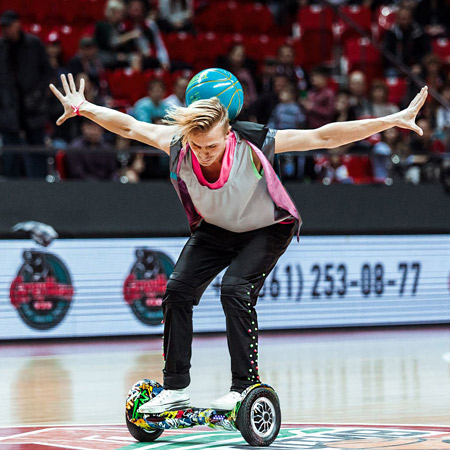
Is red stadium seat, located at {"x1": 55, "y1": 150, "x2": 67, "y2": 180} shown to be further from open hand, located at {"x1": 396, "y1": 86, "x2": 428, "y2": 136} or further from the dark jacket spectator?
open hand, located at {"x1": 396, "y1": 86, "x2": 428, "y2": 136}

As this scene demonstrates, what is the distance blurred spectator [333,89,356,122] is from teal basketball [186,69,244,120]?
7772 mm

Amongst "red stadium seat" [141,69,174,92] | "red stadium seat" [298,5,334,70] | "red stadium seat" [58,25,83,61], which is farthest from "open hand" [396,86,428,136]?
"red stadium seat" [298,5,334,70]

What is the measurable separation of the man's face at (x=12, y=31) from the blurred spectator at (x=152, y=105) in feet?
5.95

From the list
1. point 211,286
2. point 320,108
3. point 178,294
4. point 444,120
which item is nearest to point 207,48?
point 320,108

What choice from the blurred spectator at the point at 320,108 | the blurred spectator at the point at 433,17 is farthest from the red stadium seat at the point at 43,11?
the blurred spectator at the point at 433,17

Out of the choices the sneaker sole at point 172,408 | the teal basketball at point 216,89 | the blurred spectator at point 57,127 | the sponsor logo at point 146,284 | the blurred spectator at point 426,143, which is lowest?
the sneaker sole at point 172,408

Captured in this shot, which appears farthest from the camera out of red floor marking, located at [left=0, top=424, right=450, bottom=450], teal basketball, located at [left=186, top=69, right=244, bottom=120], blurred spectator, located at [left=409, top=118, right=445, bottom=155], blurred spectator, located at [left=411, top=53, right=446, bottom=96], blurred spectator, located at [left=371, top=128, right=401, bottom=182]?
blurred spectator, located at [left=411, top=53, right=446, bottom=96]

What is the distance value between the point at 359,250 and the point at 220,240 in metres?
6.56

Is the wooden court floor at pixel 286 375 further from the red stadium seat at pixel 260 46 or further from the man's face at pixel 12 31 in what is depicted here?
the red stadium seat at pixel 260 46

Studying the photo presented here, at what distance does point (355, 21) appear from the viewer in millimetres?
16531

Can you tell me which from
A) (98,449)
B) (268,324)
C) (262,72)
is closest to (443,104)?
(262,72)

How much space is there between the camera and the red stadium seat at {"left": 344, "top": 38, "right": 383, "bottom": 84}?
1555cm

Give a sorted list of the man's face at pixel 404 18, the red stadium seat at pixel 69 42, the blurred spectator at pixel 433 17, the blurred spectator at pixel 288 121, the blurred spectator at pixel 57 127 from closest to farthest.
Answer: the blurred spectator at pixel 57 127 < the blurred spectator at pixel 288 121 < the red stadium seat at pixel 69 42 < the man's face at pixel 404 18 < the blurred spectator at pixel 433 17

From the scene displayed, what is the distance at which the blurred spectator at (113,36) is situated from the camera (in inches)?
518
